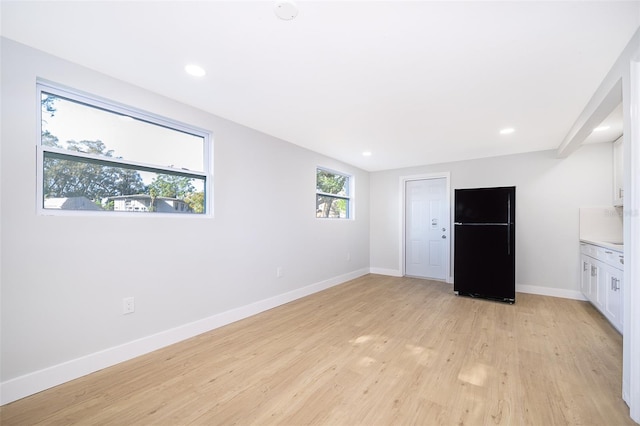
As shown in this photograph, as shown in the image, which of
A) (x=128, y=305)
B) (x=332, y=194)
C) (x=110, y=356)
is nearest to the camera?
(x=110, y=356)

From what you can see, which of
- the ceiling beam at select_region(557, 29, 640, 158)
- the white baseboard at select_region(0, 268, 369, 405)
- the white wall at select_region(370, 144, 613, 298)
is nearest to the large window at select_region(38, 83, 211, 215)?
the white baseboard at select_region(0, 268, 369, 405)

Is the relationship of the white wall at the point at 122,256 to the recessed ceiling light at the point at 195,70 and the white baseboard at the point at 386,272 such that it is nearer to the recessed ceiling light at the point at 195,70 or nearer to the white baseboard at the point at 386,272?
the recessed ceiling light at the point at 195,70

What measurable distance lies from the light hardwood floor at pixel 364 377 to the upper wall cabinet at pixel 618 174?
5.42 ft

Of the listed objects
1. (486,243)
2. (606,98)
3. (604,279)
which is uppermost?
(606,98)

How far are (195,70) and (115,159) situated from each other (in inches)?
39.4

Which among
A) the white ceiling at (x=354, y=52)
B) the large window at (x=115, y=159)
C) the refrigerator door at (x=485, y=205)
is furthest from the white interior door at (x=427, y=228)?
the large window at (x=115, y=159)

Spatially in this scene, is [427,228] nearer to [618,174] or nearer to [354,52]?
[618,174]

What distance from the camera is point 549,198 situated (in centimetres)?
425

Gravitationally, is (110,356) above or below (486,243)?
below

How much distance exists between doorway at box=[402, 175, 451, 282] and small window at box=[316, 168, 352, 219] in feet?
4.08

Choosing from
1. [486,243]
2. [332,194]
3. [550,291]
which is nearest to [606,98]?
[486,243]

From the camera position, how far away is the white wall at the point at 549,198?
3963mm

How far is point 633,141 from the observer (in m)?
1.59

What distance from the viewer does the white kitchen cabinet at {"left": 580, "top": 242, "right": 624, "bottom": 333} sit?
2654 millimetres
